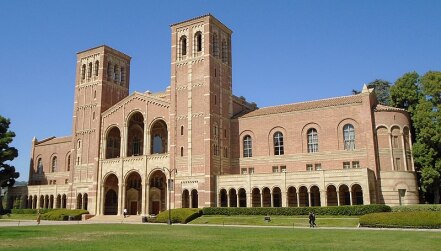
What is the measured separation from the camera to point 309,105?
52656 mm

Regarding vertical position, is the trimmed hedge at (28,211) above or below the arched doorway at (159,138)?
below

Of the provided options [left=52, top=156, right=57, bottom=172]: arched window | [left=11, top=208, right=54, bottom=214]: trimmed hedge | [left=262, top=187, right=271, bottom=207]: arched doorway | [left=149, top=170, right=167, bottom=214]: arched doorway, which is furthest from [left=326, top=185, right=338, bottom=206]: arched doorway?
[left=52, top=156, right=57, bottom=172]: arched window

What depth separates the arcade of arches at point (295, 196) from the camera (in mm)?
45969

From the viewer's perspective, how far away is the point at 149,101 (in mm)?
59094

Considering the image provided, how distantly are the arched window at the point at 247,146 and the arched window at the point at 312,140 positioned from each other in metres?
7.98

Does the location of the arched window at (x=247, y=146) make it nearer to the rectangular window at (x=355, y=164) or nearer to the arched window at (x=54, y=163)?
the rectangular window at (x=355, y=164)

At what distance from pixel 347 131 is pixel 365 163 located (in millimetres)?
4429

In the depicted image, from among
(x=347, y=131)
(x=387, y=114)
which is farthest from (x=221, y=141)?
(x=387, y=114)

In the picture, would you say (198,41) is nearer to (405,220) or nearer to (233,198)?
(233,198)

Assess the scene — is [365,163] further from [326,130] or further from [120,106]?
[120,106]

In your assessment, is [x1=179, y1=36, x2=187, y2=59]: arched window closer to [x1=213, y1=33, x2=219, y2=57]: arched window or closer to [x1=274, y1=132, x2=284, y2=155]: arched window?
[x1=213, y1=33, x2=219, y2=57]: arched window

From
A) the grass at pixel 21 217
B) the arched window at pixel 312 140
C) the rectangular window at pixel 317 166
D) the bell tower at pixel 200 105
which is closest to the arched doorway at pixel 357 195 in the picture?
the rectangular window at pixel 317 166

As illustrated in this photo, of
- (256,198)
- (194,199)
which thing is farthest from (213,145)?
(256,198)

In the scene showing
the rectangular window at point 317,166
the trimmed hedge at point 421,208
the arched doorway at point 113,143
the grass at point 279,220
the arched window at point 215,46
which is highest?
the arched window at point 215,46
